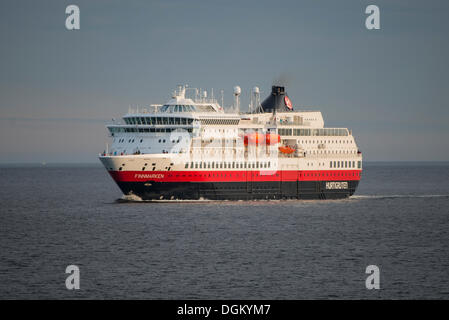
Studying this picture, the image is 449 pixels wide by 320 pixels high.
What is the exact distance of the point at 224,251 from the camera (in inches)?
1738

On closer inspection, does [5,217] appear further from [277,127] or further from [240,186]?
[277,127]

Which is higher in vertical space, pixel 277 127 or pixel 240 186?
pixel 277 127

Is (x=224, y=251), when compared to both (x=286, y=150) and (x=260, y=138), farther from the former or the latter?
(x=286, y=150)

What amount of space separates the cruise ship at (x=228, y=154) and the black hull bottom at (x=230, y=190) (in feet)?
0.31

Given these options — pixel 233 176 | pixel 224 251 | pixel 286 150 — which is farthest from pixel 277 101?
pixel 224 251

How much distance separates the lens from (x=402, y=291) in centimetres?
3403

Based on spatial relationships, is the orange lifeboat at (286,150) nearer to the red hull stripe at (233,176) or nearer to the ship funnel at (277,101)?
the red hull stripe at (233,176)

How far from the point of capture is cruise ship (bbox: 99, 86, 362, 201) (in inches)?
2608

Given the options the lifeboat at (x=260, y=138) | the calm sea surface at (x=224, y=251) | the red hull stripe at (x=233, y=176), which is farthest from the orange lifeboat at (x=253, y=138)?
the calm sea surface at (x=224, y=251)

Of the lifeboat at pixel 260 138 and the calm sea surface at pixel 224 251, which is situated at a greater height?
the lifeboat at pixel 260 138

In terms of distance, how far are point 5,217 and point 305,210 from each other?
2896cm

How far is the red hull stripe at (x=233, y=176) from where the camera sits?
6569cm

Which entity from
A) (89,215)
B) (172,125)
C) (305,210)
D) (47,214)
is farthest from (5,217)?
(305,210)

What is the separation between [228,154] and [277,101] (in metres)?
13.9
